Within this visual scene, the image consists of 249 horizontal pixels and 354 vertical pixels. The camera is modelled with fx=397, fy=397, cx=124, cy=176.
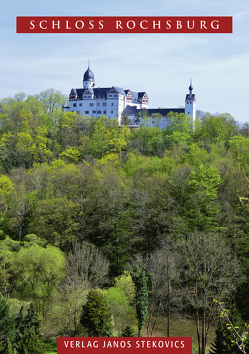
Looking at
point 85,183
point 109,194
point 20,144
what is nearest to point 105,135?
point 20,144

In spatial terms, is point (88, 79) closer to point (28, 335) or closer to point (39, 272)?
point (39, 272)

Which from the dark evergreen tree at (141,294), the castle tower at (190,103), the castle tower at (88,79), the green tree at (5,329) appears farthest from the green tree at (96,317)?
the castle tower at (88,79)

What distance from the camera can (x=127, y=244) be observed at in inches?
1409

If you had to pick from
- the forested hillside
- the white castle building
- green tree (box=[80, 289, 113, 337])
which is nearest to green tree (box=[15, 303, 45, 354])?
the forested hillside

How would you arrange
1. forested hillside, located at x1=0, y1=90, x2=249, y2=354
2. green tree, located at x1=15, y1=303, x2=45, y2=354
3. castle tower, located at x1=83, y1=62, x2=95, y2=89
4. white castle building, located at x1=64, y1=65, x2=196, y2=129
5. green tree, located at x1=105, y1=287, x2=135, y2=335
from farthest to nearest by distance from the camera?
castle tower, located at x1=83, y1=62, x2=95, y2=89 < white castle building, located at x1=64, y1=65, x2=196, y2=129 < green tree, located at x1=105, y1=287, x2=135, y2=335 < forested hillside, located at x1=0, y1=90, x2=249, y2=354 < green tree, located at x1=15, y1=303, x2=45, y2=354

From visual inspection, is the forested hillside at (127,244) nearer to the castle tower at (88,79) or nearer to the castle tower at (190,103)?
the castle tower at (190,103)

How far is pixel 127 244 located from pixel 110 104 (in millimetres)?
58303

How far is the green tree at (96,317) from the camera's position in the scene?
21.8 meters

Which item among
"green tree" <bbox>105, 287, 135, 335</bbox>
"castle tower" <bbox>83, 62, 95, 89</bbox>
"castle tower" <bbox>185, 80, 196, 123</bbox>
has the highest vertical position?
"castle tower" <bbox>83, 62, 95, 89</bbox>

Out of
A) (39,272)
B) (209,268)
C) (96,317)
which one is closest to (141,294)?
(96,317)

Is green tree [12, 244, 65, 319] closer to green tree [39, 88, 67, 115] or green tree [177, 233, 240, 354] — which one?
green tree [177, 233, 240, 354]

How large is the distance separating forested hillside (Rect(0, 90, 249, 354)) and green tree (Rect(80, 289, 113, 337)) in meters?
0.06

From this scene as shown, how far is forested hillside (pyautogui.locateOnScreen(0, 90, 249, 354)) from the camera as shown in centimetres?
2492

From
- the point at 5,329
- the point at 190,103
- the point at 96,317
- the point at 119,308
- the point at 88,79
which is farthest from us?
the point at 88,79
